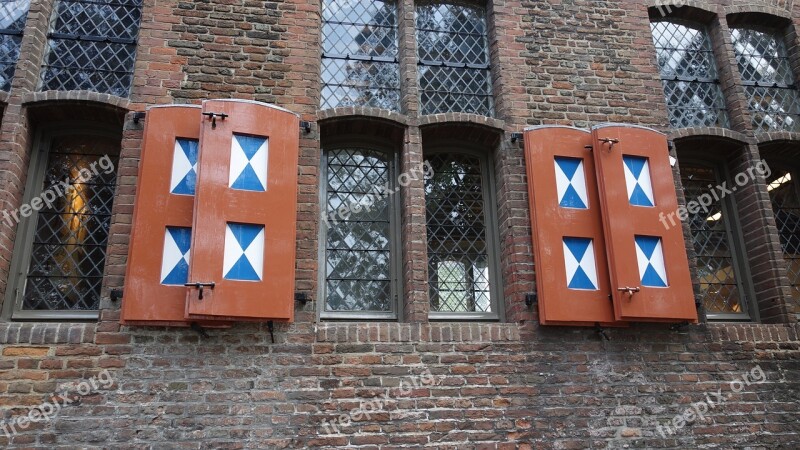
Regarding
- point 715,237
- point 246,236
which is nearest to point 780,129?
point 715,237

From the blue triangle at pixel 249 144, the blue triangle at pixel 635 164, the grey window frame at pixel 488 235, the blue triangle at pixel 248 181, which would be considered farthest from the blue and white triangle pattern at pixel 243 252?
the blue triangle at pixel 635 164

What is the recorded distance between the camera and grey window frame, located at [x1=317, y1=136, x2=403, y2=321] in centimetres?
503

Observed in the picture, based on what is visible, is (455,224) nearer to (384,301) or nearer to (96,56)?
(384,301)

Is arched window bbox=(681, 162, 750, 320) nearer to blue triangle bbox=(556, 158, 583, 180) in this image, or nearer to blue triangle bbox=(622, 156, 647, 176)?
blue triangle bbox=(622, 156, 647, 176)

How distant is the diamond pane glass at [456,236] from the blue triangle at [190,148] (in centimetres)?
188

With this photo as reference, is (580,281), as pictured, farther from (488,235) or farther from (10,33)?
(10,33)

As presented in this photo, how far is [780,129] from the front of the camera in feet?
20.7

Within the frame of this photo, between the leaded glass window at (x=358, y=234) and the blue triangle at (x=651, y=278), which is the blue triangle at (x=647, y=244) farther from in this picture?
the leaded glass window at (x=358, y=234)

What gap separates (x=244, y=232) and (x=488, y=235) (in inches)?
80.3

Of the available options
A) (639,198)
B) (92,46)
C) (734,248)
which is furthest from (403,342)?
(92,46)

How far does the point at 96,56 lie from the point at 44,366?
8.23ft

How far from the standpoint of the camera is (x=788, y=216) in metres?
6.14

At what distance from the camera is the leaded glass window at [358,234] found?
5109 mm

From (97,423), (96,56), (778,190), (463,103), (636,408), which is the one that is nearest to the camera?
(97,423)
